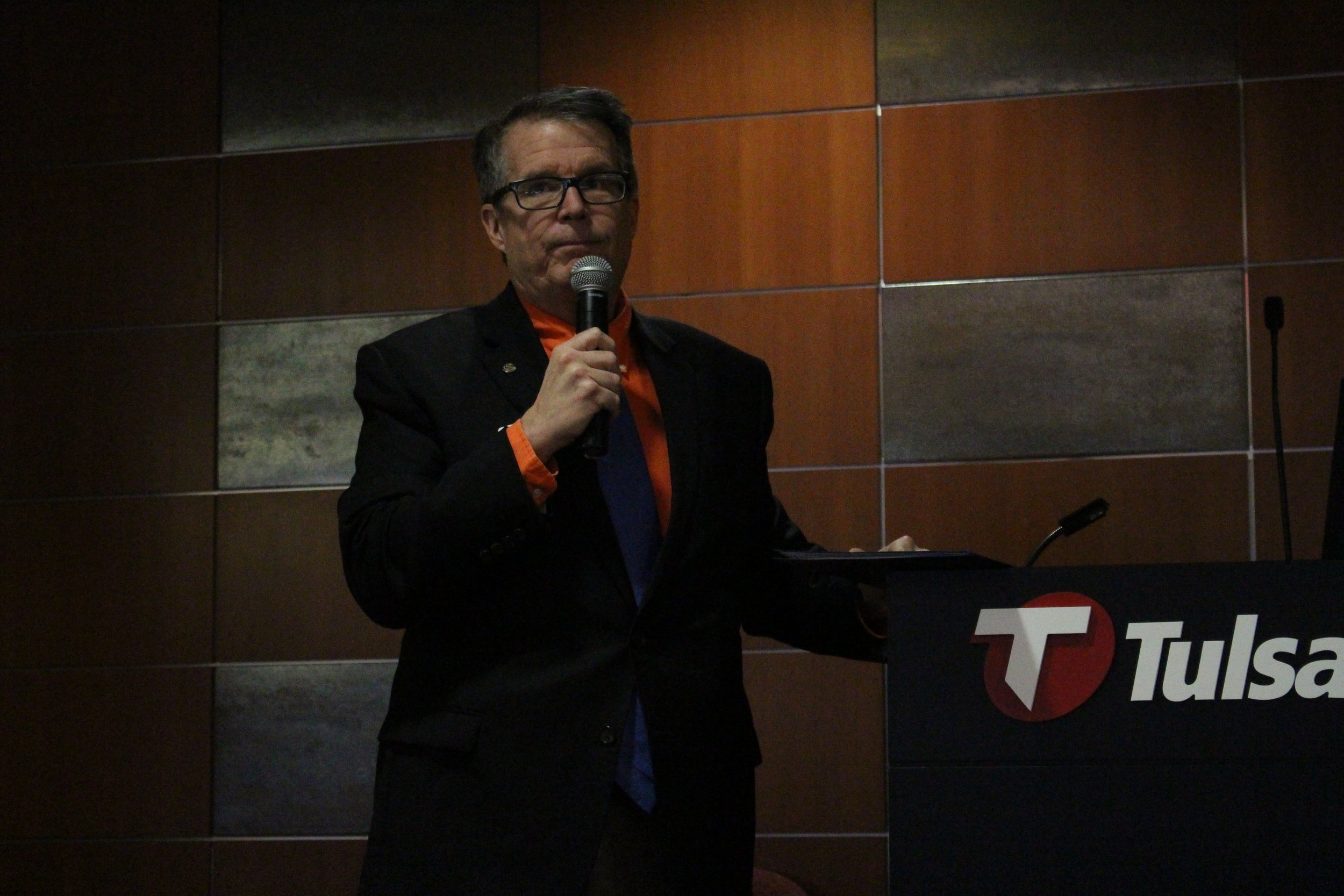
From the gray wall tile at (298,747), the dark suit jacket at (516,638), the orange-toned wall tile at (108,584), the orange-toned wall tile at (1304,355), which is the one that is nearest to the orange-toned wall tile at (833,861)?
the gray wall tile at (298,747)

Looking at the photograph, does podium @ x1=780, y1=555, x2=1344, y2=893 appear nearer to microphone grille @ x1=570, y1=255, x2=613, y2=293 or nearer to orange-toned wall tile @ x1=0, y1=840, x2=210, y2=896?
microphone grille @ x1=570, y1=255, x2=613, y2=293

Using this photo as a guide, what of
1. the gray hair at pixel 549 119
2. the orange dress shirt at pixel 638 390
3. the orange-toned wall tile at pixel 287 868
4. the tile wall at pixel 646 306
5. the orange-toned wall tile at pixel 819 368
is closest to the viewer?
the orange dress shirt at pixel 638 390

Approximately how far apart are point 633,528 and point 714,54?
2.59 metres

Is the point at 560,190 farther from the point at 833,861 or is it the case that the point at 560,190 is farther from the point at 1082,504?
the point at 833,861

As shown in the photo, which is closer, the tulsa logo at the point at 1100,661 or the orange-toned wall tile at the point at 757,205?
the tulsa logo at the point at 1100,661

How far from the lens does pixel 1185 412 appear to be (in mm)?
3725

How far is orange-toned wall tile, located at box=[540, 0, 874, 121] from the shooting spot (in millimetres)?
4023

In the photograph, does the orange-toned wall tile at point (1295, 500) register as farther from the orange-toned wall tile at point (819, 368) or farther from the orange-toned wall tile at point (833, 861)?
the orange-toned wall tile at point (833, 861)

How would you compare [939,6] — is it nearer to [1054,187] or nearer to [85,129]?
[1054,187]

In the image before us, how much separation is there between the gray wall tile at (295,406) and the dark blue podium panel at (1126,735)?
113 inches

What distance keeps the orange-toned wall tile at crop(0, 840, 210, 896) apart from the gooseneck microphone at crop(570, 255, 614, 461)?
2.88 m

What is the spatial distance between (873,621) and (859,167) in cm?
218

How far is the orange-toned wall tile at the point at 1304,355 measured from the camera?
3666mm

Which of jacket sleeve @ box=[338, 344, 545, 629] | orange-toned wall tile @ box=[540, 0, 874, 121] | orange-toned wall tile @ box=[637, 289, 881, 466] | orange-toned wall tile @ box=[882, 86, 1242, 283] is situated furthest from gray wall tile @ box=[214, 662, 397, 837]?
jacket sleeve @ box=[338, 344, 545, 629]
